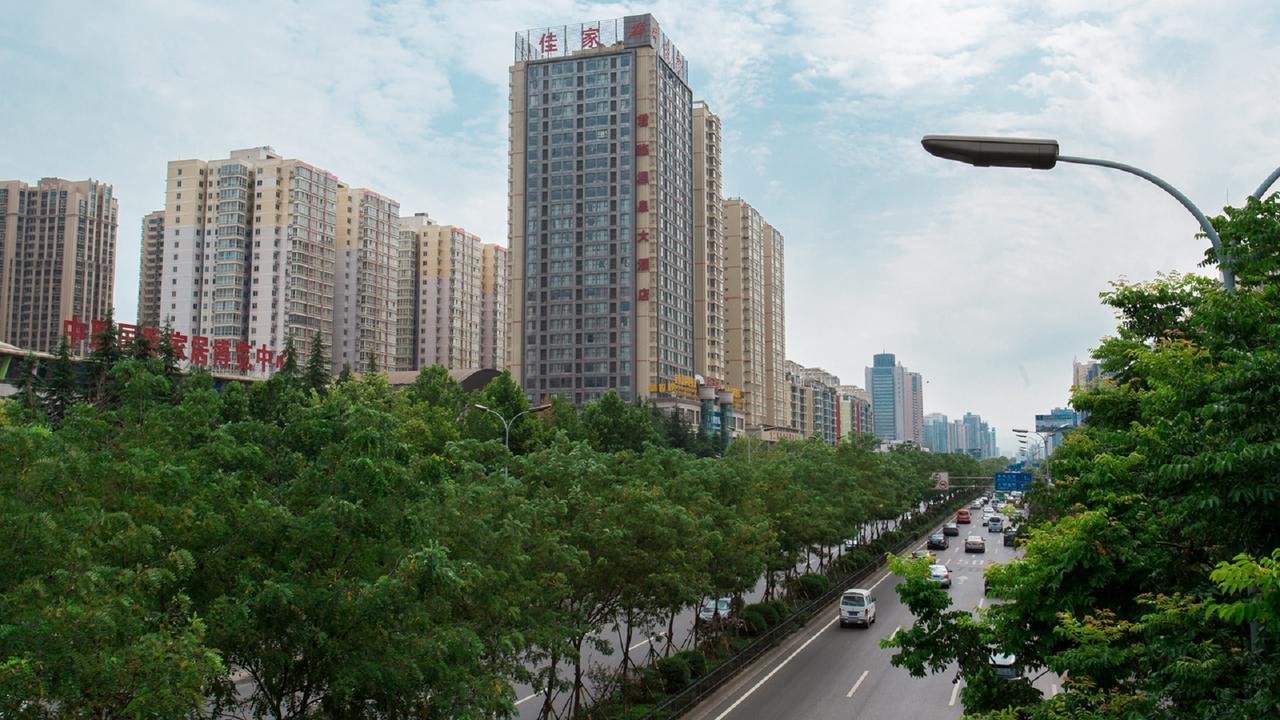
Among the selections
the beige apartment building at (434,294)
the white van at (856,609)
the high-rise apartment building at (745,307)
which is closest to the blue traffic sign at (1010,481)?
the white van at (856,609)

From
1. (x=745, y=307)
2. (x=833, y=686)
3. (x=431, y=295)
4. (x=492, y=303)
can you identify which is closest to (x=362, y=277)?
(x=431, y=295)

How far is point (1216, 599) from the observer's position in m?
9.59

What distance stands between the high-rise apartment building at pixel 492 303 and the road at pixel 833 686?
133812 millimetres

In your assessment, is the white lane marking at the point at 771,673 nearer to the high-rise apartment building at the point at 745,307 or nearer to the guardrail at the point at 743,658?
the guardrail at the point at 743,658

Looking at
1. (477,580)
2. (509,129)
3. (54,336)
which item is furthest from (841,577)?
(54,336)

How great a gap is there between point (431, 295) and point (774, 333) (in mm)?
58934

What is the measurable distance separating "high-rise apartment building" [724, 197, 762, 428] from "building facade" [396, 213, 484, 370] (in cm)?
4376

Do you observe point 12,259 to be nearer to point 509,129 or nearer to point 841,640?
point 509,129

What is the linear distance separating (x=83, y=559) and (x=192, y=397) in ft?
16.2

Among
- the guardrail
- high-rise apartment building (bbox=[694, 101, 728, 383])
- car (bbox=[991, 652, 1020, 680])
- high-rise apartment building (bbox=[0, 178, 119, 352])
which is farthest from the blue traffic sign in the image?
high-rise apartment building (bbox=[0, 178, 119, 352])

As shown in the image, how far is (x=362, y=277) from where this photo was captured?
14300 centimetres

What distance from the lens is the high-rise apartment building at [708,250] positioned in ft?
441

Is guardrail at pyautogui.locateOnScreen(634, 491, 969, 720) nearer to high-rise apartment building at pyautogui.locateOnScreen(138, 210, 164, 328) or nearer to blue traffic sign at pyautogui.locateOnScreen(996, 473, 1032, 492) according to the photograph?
blue traffic sign at pyautogui.locateOnScreen(996, 473, 1032, 492)

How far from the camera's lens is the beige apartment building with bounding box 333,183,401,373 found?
141 metres
